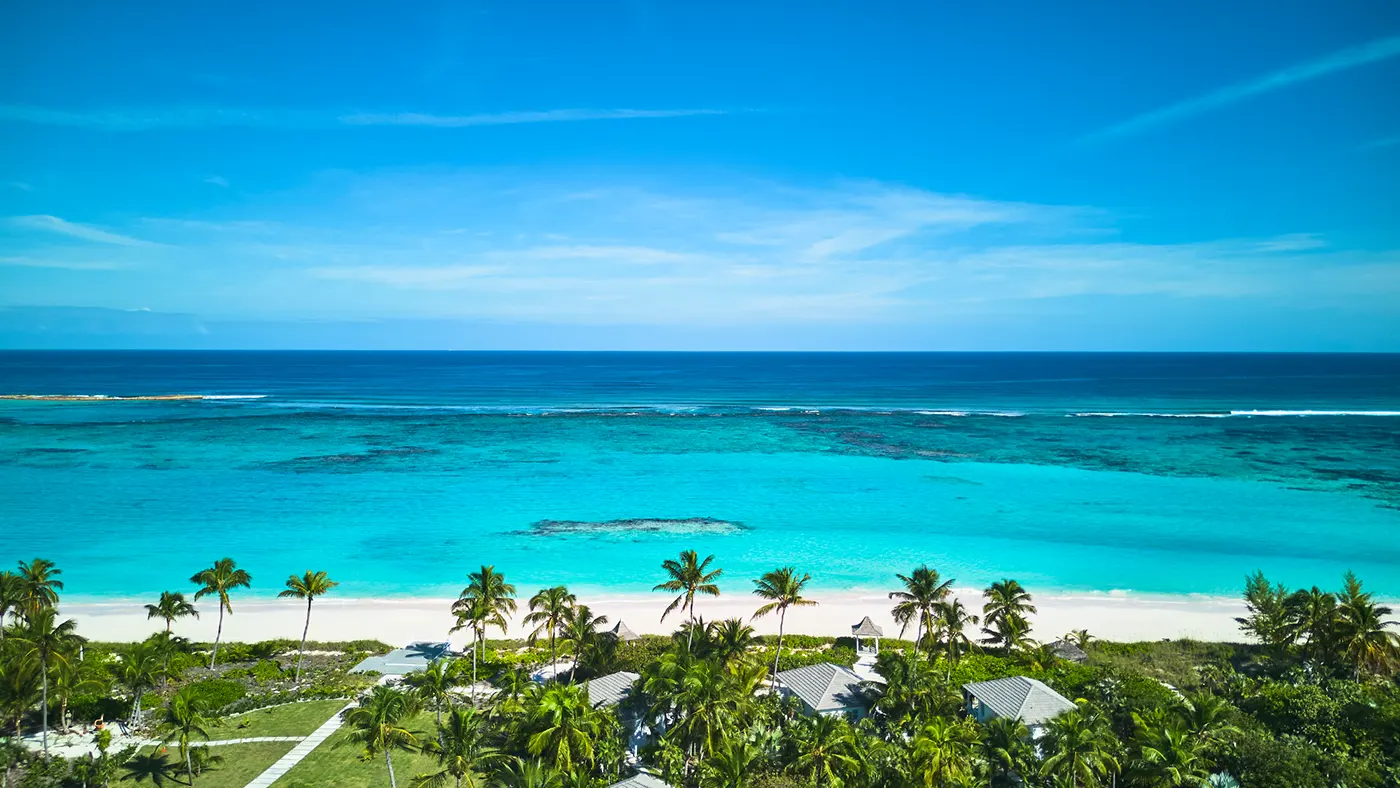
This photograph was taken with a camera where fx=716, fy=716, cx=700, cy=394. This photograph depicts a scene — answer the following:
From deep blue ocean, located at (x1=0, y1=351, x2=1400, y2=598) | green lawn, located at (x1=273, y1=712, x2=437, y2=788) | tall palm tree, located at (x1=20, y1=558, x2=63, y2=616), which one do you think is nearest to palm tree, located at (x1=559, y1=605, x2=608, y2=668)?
→ green lawn, located at (x1=273, y1=712, x2=437, y2=788)

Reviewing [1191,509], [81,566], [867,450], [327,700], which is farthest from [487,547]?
[1191,509]

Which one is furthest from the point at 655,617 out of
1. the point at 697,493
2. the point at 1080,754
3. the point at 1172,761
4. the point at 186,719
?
the point at 697,493

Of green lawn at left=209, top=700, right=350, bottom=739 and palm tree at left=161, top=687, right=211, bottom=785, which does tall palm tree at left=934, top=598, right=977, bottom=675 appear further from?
palm tree at left=161, top=687, right=211, bottom=785

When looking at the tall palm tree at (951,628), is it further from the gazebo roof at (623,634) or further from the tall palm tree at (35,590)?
the tall palm tree at (35,590)

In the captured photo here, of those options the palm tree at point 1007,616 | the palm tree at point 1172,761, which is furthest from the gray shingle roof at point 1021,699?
the palm tree at point 1007,616

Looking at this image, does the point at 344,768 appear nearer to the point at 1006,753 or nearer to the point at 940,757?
the point at 940,757
